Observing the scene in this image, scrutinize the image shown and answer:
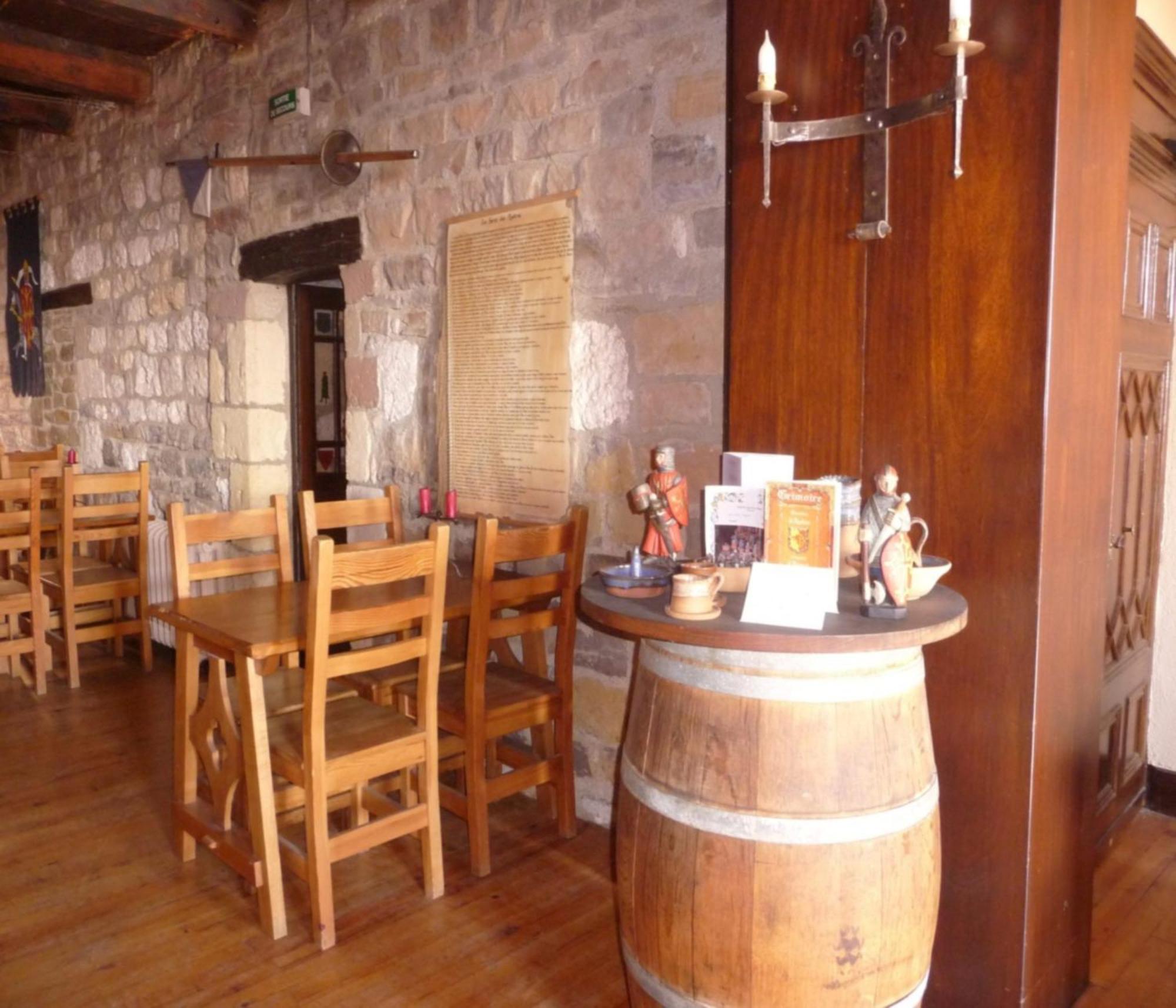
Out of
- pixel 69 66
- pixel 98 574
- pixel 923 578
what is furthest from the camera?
pixel 69 66

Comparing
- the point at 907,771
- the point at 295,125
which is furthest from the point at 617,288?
the point at 295,125

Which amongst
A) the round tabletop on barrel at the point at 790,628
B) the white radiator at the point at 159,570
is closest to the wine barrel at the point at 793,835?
the round tabletop on barrel at the point at 790,628

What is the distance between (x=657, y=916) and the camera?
151cm

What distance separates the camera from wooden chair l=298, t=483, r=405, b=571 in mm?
2752

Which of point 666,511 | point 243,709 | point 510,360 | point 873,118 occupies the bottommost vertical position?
point 243,709

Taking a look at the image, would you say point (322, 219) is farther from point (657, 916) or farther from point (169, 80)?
point (657, 916)

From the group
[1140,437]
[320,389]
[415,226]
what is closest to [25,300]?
[320,389]

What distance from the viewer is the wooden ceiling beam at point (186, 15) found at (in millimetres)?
3701

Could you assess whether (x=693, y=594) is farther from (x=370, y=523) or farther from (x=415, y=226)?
(x=415, y=226)

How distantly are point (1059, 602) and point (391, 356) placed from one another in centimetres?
233

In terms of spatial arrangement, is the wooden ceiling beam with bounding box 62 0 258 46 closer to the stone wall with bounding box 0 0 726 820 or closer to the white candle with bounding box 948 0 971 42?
the stone wall with bounding box 0 0 726 820

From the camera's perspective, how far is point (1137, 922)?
2.29 metres

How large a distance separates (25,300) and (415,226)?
13.9ft

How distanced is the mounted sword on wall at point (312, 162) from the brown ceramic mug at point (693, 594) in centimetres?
218
